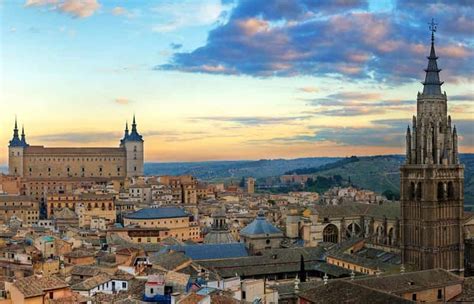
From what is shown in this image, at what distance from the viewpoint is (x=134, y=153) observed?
405ft

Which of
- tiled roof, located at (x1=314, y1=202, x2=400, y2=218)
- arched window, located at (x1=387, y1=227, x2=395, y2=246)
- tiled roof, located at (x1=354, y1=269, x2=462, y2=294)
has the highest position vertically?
tiled roof, located at (x1=314, y1=202, x2=400, y2=218)

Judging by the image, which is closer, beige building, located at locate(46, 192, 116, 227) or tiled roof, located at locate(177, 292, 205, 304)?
tiled roof, located at locate(177, 292, 205, 304)

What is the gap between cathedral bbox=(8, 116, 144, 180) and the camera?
392 feet

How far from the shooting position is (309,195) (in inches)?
4609

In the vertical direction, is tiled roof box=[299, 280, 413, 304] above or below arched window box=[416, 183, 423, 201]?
below

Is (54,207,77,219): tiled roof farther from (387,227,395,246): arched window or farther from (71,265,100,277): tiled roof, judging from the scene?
(71,265,100,277): tiled roof

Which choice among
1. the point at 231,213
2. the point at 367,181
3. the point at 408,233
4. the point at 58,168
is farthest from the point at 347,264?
the point at 367,181

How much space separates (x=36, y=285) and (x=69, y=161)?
320 feet

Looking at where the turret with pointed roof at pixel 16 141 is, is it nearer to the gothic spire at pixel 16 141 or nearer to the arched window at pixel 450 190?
the gothic spire at pixel 16 141

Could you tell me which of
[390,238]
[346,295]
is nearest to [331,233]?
[390,238]

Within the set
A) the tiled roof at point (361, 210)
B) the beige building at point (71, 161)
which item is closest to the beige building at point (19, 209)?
the tiled roof at point (361, 210)

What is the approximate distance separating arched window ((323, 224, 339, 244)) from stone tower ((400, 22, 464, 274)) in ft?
42.4

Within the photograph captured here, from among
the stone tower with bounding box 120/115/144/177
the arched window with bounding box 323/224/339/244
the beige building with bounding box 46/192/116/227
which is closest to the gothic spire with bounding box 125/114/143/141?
the stone tower with bounding box 120/115/144/177

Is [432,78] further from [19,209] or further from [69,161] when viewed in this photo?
[69,161]
